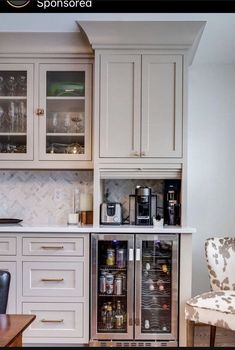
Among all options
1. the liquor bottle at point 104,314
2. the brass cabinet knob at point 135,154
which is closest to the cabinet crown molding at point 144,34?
the brass cabinet knob at point 135,154

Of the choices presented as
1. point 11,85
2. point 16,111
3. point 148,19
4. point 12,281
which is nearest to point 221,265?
point 12,281

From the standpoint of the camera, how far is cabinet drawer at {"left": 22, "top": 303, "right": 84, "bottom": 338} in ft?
9.29

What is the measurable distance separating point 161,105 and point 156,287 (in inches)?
56.7

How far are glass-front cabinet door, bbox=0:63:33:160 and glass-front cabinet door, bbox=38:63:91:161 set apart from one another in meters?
0.10

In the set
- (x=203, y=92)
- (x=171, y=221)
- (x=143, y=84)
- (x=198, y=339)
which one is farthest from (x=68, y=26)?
(x=198, y=339)

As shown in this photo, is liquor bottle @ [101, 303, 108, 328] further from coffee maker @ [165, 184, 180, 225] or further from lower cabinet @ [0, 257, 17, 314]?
coffee maker @ [165, 184, 180, 225]

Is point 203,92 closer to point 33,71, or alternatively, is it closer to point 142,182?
point 142,182

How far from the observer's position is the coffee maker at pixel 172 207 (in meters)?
3.05

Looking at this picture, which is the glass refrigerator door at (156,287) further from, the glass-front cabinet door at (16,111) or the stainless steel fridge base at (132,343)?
the glass-front cabinet door at (16,111)

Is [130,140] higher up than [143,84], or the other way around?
[143,84]

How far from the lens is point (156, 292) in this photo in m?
2.88

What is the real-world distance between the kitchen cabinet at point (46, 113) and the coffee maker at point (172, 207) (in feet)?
2.38

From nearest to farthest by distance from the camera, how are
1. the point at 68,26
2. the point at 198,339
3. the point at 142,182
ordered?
the point at 68,26, the point at 198,339, the point at 142,182

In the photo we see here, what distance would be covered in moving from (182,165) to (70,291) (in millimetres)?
1318
